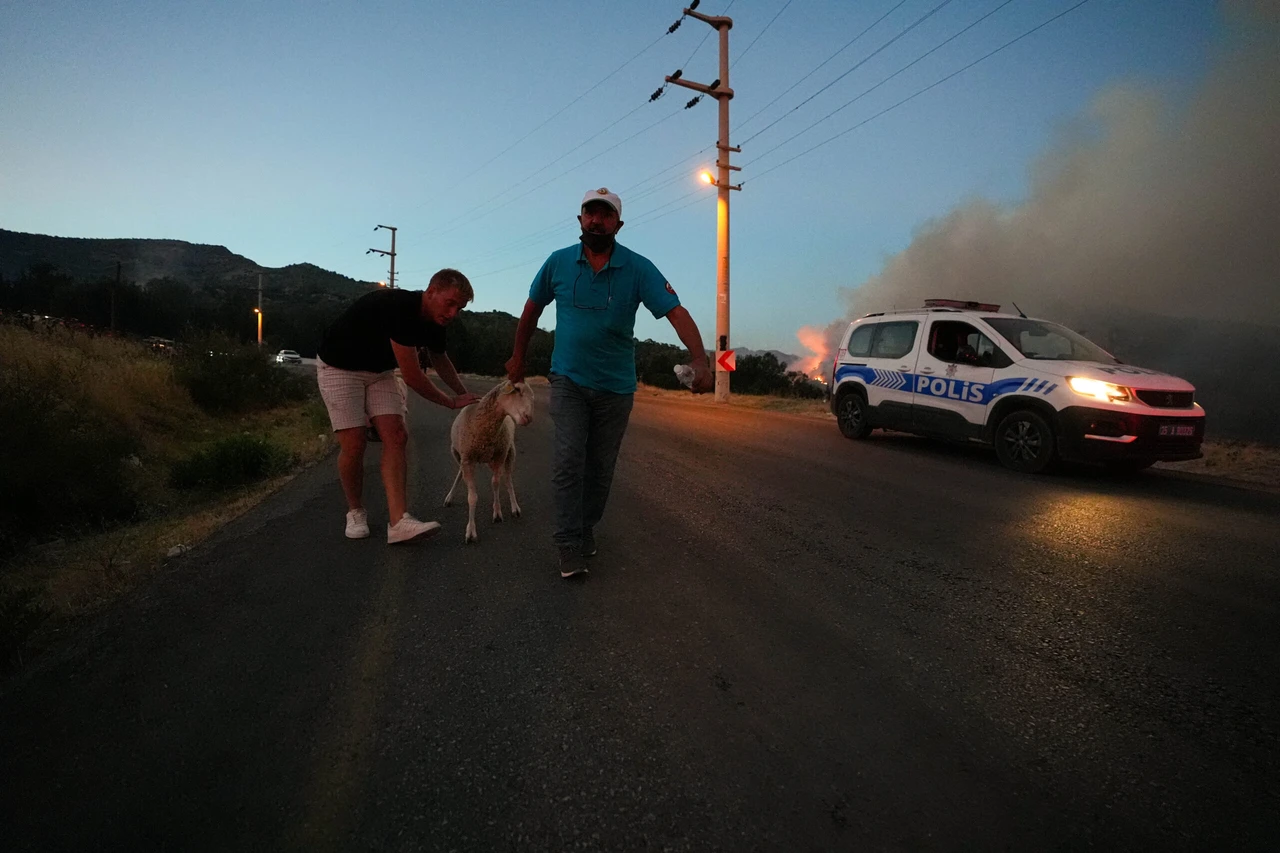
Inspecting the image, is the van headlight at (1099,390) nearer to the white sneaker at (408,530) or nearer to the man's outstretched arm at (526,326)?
the man's outstretched arm at (526,326)

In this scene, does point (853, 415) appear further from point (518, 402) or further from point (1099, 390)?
point (518, 402)

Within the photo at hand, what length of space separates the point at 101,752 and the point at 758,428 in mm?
11295

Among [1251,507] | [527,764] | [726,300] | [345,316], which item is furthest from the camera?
[726,300]

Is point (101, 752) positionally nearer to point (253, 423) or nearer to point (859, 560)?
point (859, 560)

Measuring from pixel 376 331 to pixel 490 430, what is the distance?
1091mm

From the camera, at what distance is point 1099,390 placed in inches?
306

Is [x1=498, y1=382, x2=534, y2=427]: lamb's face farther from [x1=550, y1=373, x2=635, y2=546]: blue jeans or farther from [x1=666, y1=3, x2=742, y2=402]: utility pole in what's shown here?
[x1=666, y1=3, x2=742, y2=402]: utility pole

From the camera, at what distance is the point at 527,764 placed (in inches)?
88.6

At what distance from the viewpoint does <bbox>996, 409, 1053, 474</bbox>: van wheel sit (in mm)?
8094

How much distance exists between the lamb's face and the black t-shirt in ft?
2.06

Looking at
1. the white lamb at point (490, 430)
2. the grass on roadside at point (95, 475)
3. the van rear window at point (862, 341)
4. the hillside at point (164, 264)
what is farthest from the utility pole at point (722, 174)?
the hillside at point (164, 264)

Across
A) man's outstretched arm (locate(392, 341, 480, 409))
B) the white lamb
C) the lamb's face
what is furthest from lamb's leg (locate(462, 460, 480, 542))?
man's outstretched arm (locate(392, 341, 480, 409))

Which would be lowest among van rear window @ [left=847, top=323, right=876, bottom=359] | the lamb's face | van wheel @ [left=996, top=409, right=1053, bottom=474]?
van wheel @ [left=996, top=409, right=1053, bottom=474]

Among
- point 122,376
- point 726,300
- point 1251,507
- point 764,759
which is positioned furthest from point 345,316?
point 726,300
